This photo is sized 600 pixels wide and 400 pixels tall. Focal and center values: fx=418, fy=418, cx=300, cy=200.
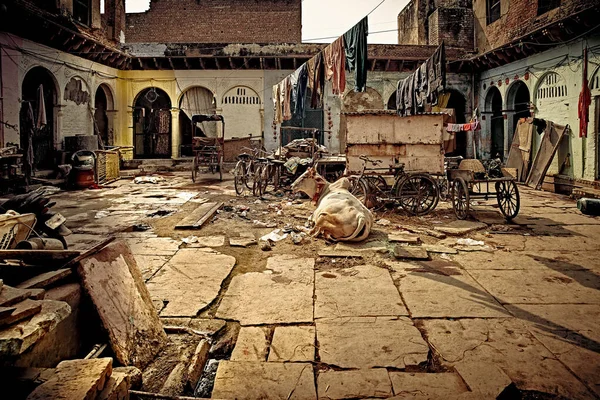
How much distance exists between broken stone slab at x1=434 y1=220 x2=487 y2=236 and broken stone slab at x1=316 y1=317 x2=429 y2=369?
150 inches

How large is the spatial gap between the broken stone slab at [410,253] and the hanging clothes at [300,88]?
6.86 meters

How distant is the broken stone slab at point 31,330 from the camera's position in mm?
1798

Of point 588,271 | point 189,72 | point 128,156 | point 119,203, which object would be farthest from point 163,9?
point 588,271

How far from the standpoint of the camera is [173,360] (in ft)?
9.48

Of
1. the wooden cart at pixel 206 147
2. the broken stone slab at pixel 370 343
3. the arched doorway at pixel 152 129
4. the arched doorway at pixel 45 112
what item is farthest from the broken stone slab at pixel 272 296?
Answer: the arched doorway at pixel 152 129

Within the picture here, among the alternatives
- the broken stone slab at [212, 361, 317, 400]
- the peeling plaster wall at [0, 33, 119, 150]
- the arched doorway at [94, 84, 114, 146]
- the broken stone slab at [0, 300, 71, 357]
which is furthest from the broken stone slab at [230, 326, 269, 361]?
the arched doorway at [94, 84, 114, 146]

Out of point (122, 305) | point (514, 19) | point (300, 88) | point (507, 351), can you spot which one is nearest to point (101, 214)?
point (300, 88)

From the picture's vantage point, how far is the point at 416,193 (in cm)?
835

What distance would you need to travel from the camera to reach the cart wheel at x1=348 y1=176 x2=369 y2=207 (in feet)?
27.8

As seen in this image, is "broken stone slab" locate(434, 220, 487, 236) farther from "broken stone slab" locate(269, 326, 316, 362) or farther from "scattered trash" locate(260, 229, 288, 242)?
"broken stone slab" locate(269, 326, 316, 362)

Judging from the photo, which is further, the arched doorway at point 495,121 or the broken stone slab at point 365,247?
the arched doorway at point 495,121

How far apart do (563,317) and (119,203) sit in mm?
9275

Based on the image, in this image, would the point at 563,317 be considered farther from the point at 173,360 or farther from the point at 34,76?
the point at 34,76

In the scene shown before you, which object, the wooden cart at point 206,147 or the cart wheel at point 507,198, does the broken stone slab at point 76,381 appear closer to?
the cart wheel at point 507,198
